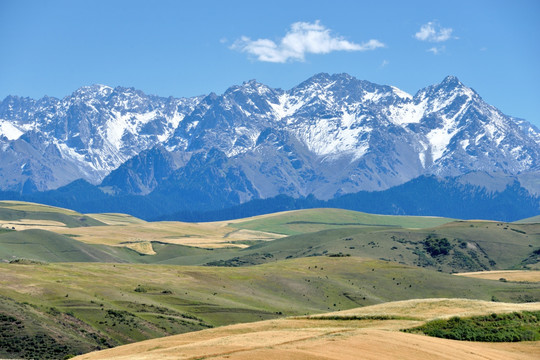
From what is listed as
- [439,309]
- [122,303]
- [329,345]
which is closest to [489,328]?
[439,309]

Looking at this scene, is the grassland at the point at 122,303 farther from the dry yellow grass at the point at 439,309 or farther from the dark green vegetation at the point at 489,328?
the dark green vegetation at the point at 489,328

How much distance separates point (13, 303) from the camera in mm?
135875

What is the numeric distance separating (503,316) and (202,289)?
341 ft

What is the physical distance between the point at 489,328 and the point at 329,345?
26959 millimetres

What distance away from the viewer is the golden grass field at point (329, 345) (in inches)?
2662

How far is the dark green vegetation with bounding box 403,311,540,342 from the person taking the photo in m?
86.0

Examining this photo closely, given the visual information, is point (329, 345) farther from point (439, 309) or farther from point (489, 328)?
point (439, 309)

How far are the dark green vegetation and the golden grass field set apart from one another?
2.41 m

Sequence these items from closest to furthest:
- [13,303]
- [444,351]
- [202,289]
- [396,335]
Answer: [444,351] → [396,335] → [13,303] → [202,289]

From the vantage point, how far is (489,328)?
89.1m

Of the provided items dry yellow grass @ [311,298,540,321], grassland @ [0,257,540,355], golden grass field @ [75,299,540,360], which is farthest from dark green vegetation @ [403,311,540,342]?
grassland @ [0,257,540,355]

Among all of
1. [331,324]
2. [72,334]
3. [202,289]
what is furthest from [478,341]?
[202,289]

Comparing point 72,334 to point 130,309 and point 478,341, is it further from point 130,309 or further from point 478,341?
point 478,341

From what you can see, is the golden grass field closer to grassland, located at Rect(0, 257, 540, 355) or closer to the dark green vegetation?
the dark green vegetation
